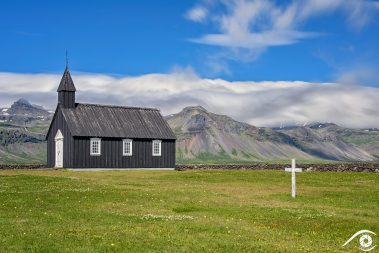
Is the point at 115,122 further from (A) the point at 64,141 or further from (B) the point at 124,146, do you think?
(A) the point at 64,141

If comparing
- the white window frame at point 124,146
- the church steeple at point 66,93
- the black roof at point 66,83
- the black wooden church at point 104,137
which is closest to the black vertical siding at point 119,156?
the black wooden church at point 104,137

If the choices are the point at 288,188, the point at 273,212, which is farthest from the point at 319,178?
the point at 273,212

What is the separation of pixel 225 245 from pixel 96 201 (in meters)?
15.7

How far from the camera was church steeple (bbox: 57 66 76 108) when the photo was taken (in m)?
80.2

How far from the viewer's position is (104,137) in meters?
78.6

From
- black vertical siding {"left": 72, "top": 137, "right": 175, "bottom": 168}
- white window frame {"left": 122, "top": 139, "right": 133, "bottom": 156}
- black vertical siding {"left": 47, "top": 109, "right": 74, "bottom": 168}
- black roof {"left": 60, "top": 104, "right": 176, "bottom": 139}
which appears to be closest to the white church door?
black vertical siding {"left": 47, "top": 109, "right": 74, "bottom": 168}

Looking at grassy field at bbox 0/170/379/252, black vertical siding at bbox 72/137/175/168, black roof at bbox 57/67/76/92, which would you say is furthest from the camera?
black roof at bbox 57/67/76/92

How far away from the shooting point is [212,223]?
24.0 metres

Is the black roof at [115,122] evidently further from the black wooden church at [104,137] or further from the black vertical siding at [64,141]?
the black vertical siding at [64,141]

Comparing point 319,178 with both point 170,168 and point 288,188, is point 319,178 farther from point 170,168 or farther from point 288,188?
point 170,168

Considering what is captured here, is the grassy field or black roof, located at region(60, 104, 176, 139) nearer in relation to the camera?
the grassy field

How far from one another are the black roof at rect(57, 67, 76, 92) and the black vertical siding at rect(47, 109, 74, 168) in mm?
3527

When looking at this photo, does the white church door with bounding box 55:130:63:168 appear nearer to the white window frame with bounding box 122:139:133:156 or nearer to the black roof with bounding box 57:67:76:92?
the black roof with bounding box 57:67:76:92

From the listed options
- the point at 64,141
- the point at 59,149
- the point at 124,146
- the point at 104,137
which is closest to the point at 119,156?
the point at 124,146
